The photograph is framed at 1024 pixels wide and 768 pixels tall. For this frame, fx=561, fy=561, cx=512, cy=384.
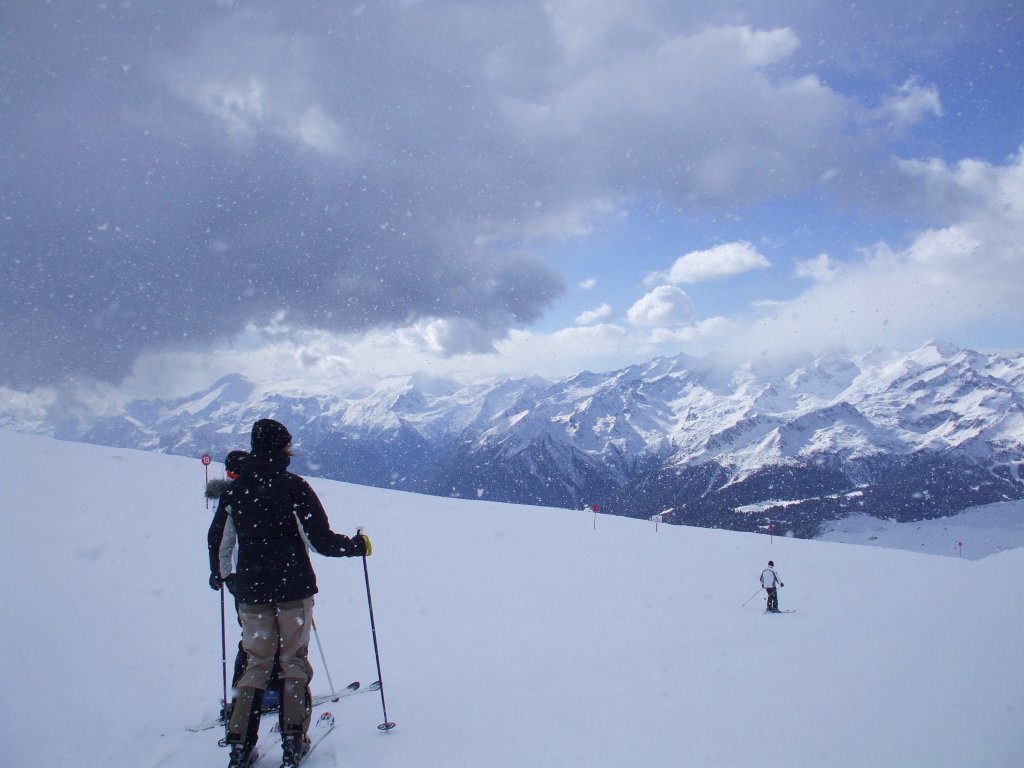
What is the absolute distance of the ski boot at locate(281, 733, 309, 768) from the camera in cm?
484

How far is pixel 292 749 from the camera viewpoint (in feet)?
16.0

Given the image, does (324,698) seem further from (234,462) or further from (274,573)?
(234,462)

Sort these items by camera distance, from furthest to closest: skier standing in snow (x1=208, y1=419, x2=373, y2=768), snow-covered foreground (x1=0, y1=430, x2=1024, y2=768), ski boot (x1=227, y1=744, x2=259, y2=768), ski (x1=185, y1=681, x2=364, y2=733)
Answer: ski (x1=185, y1=681, x2=364, y2=733) → snow-covered foreground (x1=0, y1=430, x2=1024, y2=768) → skier standing in snow (x1=208, y1=419, x2=373, y2=768) → ski boot (x1=227, y1=744, x2=259, y2=768)

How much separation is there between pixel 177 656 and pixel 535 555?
12.9m

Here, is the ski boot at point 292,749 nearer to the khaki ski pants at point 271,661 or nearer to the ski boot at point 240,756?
the khaki ski pants at point 271,661

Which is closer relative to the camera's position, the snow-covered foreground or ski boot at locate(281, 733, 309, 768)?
ski boot at locate(281, 733, 309, 768)

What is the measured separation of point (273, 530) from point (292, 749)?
73.9 inches

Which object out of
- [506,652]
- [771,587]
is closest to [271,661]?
[506,652]

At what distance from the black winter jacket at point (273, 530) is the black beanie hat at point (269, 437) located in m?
0.07

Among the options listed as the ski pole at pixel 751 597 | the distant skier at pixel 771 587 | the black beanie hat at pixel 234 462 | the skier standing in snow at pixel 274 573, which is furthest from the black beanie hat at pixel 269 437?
the ski pole at pixel 751 597

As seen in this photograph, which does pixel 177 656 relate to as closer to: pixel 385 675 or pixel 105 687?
pixel 105 687

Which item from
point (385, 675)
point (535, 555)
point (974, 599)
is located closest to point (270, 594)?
point (385, 675)

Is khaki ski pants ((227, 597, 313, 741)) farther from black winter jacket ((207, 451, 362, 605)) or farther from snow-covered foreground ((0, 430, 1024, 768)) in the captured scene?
snow-covered foreground ((0, 430, 1024, 768))

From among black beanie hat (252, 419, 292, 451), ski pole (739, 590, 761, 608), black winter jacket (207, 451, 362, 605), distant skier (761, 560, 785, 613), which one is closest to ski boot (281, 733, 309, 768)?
black winter jacket (207, 451, 362, 605)
